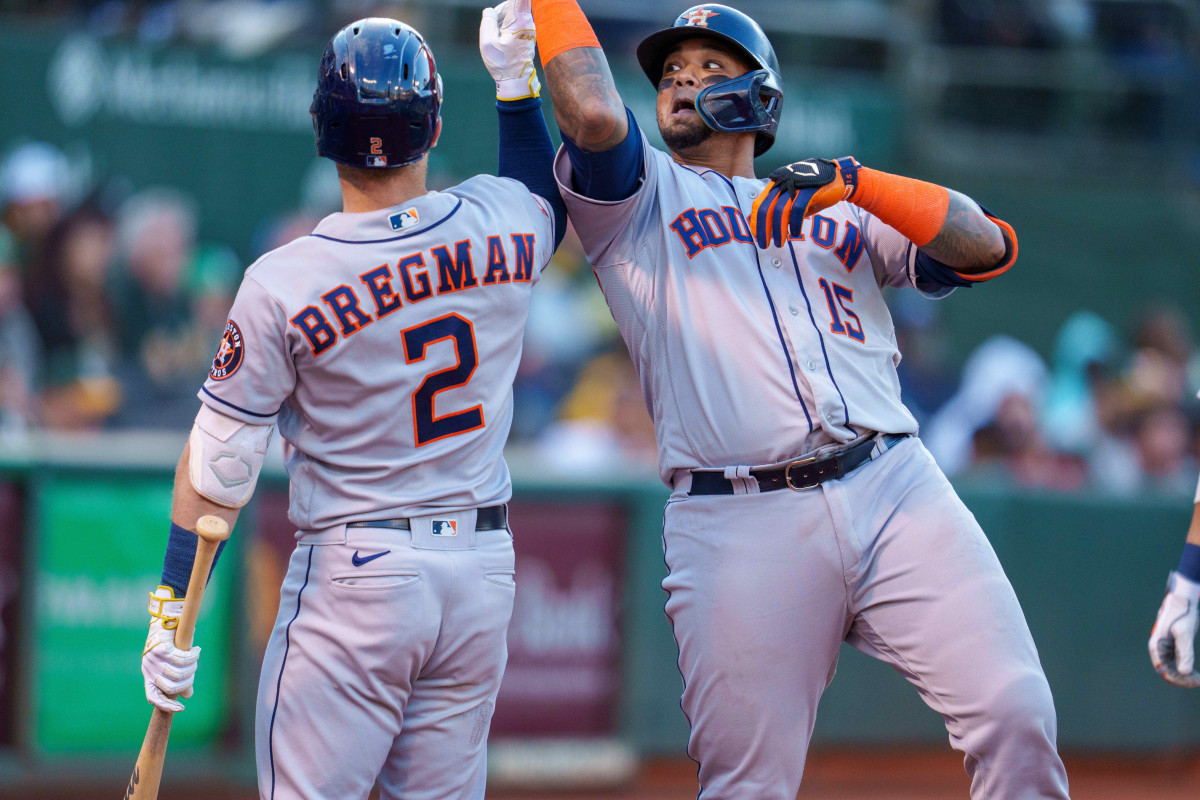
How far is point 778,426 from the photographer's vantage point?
294 cm

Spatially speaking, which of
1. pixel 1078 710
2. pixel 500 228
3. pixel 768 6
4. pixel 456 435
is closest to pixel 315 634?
pixel 456 435

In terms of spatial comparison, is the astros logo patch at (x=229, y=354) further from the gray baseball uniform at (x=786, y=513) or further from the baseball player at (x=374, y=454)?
the gray baseball uniform at (x=786, y=513)

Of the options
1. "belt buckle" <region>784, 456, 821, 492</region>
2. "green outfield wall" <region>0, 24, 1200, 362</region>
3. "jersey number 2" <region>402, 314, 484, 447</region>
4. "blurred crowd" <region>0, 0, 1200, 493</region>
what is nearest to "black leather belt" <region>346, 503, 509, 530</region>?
"jersey number 2" <region>402, 314, 484, 447</region>

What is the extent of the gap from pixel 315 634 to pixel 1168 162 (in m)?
9.89

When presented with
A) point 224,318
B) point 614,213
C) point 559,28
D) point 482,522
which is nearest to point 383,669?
point 482,522

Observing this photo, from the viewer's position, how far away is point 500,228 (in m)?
2.79

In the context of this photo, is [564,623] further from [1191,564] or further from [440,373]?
[440,373]

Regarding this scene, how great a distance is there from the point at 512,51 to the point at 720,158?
58cm

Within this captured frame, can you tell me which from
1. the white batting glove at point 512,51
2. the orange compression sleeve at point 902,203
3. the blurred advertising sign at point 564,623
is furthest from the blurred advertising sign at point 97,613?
the orange compression sleeve at point 902,203

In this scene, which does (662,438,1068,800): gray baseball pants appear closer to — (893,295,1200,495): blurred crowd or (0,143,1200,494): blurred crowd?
(0,143,1200,494): blurred crowd

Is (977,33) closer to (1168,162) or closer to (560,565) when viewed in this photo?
(1168,162)

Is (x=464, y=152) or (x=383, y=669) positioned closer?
(x=383, y=669)

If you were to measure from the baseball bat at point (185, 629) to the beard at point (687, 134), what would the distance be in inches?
55.2

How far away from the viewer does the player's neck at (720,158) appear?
322cm
